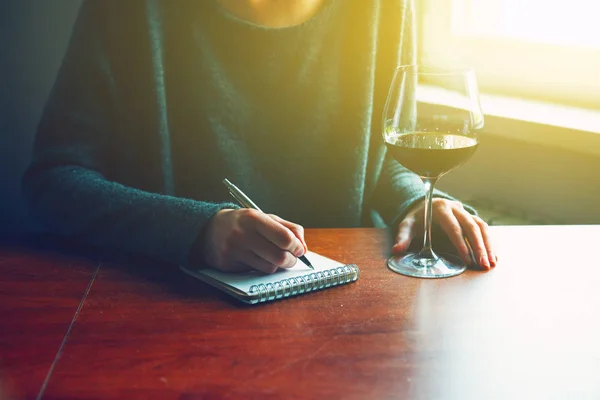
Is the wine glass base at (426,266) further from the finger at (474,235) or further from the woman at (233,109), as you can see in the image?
the woman at (233,109)

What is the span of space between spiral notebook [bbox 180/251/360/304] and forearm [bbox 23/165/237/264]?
6cm

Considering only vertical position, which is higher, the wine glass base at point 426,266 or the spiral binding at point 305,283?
the spiral binding at point 305,283

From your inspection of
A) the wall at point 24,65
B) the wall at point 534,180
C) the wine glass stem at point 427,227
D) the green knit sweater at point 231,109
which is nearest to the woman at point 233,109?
the green knit sweater at point 231,109

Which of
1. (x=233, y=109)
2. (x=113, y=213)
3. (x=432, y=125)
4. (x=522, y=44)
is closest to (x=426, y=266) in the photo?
(x=432, y=125)

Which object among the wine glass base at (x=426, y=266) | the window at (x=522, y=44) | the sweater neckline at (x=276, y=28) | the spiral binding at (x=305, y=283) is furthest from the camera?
the window at (x=522, y=44)

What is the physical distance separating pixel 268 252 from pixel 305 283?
0.23 feet

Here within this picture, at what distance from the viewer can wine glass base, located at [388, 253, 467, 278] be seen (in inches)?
34.3

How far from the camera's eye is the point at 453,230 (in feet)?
3.20

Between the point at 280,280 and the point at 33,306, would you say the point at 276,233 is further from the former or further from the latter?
the point at 33,306

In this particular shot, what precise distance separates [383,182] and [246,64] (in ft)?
1.22

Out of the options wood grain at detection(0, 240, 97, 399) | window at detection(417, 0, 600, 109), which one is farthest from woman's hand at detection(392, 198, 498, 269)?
window at detection(417, 0, 600, 109)

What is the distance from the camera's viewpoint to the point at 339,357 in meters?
0.64

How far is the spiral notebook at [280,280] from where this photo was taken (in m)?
0.77

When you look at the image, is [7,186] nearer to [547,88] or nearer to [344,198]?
[344,198]
